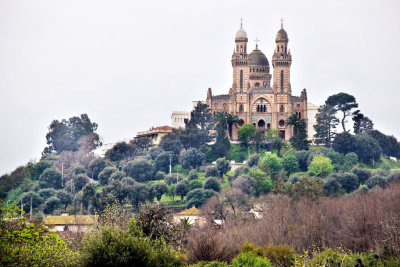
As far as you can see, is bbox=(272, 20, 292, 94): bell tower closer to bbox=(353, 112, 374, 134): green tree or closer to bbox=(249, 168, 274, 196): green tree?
bbox=(353, 112, 374, 134): green tree

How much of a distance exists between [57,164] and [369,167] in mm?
39358

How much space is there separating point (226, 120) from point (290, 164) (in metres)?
14.2

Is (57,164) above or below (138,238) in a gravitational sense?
above

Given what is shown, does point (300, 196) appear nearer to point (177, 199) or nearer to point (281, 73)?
point (177, 199)

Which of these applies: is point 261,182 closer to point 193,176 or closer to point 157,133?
point 193,176

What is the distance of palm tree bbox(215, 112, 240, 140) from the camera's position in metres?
122

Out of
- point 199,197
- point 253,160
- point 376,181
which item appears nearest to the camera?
point 199,197

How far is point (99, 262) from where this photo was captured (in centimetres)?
4375

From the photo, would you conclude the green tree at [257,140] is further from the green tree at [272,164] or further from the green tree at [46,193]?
the green tree at [46,193]

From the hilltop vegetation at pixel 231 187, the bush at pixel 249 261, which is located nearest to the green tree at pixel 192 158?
the hilltop vegetation at pixel 231 187

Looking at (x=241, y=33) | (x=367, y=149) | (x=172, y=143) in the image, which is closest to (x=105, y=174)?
(x=172, y=143)

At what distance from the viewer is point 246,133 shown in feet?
392

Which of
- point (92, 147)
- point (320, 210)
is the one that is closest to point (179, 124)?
point (92, 147)

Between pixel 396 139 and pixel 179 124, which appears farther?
pixel 179 124
